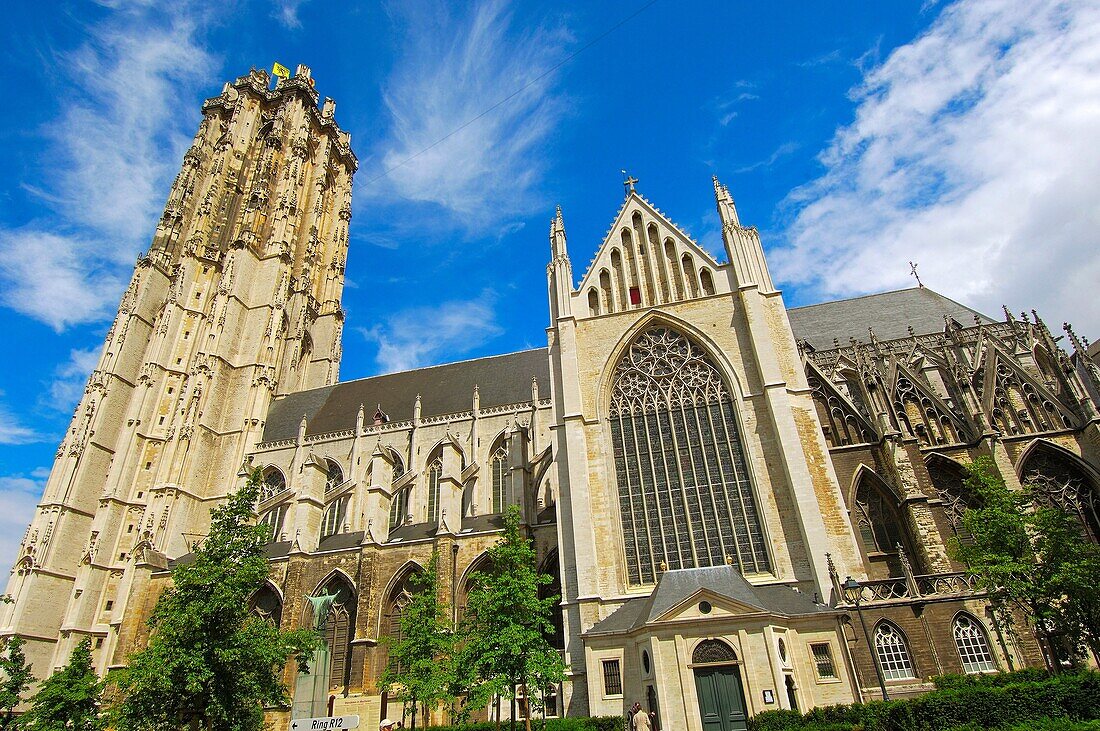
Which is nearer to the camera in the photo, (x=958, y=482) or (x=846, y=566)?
(x=846, y=566)

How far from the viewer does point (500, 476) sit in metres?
28.9

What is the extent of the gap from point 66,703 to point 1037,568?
89.5 ft

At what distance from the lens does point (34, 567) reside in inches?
1139

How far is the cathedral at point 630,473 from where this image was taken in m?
15.9

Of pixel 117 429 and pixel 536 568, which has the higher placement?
pixel 117 429

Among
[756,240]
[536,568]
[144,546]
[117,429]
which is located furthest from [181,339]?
[756,240]

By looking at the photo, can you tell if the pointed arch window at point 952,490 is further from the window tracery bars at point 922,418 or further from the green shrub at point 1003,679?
the green shrub at point 1003,679

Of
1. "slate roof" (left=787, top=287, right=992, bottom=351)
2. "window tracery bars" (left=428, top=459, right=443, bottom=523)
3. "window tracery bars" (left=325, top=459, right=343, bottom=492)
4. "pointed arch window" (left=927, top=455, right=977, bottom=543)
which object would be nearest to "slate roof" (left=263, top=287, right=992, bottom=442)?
"slate roof" (left=787, top=287, right=992, bottom=351)

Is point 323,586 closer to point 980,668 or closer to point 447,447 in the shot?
point 447,447

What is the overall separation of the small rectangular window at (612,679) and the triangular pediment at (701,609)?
82.7 inches

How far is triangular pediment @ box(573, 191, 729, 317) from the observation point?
22141 millimetres

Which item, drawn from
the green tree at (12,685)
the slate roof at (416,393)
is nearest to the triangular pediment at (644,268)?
the slate roof at (416,393)

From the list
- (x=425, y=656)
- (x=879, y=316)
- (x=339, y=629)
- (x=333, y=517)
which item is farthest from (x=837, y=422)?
(x=333, y=517)

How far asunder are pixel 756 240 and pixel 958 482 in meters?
10.3
